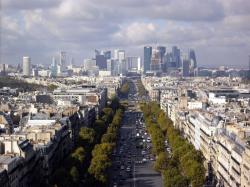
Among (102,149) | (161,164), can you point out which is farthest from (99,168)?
(102,149)

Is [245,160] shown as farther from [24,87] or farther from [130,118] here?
[24,87]

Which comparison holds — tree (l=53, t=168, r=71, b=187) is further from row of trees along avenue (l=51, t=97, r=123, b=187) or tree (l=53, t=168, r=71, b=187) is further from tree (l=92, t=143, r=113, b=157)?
tree (l=92, t=143, r=113, b=157)

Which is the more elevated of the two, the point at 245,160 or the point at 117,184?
the point at 245,160

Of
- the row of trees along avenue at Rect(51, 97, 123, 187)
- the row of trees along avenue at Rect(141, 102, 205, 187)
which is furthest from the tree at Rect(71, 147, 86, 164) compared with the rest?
the row of trees along avenue at Rect(141, 102, 205, 187)

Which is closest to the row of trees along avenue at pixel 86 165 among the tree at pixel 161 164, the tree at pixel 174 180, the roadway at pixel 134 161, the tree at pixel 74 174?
the tree at pixel 74 174

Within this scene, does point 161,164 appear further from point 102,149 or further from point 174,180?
point 174,180

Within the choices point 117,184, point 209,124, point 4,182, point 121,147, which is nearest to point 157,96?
point 121,147

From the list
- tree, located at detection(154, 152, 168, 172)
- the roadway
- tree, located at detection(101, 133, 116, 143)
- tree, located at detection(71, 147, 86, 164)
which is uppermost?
tree, located at detection(71, 147, 86, 164)

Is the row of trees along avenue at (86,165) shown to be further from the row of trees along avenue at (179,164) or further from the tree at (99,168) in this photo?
the row of trees along avenue at (179,164)

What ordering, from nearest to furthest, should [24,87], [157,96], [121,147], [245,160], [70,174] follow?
[245,160]
[70,174]
[121,147]
[157,96]
[24,87]

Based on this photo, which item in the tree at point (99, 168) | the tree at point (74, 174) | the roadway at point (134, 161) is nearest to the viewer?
the tree at point (74, 174)

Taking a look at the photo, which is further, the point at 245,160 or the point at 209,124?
the point at 209,124
